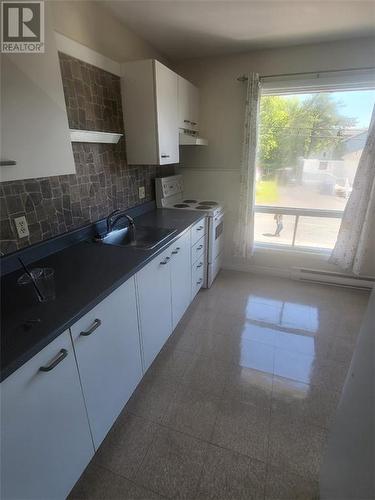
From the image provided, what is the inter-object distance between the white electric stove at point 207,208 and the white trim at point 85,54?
104cm

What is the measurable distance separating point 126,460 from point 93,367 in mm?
586

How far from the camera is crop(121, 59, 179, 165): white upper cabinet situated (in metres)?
1.94

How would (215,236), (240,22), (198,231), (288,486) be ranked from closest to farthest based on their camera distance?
(288,486)
(240,22)
(198,231)
(215,236)

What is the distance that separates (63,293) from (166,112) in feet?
5.77

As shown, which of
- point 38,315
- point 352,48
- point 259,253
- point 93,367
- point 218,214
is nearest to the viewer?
point 38,315

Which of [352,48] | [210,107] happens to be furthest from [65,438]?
[352,48]

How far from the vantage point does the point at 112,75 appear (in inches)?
76.1

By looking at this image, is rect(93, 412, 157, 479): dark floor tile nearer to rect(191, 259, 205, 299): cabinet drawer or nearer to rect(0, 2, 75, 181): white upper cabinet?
rect(191, 259, 205, 299): cabinet drawer

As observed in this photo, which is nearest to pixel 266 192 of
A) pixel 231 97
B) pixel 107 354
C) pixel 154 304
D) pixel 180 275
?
pixel 231 97

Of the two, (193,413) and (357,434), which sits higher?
(357,434)

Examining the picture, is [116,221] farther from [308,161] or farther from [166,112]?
[308,161]

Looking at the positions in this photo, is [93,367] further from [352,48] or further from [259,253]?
[352,48]

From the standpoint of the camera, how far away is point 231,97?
9.04ft

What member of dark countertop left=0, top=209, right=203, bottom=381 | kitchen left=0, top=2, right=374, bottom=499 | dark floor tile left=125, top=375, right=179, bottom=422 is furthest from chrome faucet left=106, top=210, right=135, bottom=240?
dark floor tile left=125, top=375, right=179, bottom=422
